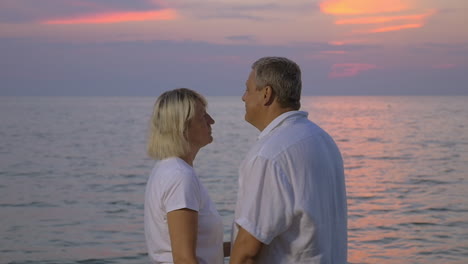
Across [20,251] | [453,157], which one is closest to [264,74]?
[20,251]

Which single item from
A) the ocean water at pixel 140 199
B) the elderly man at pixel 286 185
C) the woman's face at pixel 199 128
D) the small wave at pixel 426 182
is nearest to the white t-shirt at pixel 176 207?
the woman's face at pixel 199 128

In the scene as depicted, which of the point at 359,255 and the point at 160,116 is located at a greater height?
the point at 160,116

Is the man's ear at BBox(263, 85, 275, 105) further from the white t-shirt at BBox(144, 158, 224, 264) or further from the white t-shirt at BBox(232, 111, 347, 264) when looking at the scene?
the white t-shirt at BBox(144, 158, 224, 264)

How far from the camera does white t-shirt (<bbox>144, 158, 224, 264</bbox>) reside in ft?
9.98

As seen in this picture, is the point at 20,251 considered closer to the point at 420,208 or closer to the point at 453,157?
the point at 420,208

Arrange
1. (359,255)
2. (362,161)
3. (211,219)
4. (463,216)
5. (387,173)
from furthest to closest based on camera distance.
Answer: (362,161)
(387,173)
(463,216)
(359,255)
(211,219)

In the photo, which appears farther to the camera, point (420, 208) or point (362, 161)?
point (362, 161)

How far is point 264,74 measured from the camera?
2779 millimetres

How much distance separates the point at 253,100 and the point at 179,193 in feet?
1.92

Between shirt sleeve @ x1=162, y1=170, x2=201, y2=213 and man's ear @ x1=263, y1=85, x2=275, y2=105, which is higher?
man's ear @ x1=263, y1=85, x2=275, y2=105

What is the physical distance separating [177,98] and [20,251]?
29.2 feet

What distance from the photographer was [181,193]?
119 inches

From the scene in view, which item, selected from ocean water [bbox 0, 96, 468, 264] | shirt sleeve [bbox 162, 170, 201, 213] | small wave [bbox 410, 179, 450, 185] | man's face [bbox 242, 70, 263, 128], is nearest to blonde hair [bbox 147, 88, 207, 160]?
shirt sleeve [bbox 162, 170, 201, 213]

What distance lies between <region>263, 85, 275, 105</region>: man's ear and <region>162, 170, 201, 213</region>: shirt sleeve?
22.9 inches
